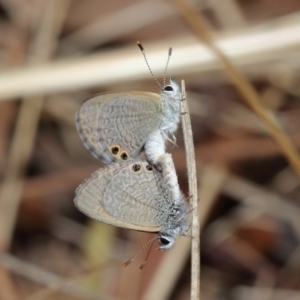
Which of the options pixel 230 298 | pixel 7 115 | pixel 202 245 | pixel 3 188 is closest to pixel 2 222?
pixel 3 188

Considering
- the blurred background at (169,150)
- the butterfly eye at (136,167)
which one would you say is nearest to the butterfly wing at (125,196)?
the butterfly eye at (136,167)

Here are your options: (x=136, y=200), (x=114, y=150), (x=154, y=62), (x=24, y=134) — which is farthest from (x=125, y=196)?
(x=24, y=134)

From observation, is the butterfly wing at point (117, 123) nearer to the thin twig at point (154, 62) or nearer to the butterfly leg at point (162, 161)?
the butterfly leg at point (162, 161)

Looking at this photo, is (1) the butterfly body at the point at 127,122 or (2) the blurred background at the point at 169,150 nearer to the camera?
(1) the butterfly body at the point at 127,122

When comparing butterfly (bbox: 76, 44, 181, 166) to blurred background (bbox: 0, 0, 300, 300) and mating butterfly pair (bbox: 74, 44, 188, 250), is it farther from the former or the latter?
blurred background (bbox: 0, 0, 300, 300)

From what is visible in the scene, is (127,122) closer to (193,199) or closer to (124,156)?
(124,156)

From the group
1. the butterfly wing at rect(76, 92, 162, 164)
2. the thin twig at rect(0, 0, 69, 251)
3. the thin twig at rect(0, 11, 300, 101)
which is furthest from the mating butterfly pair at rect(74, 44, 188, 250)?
the thin twig at rect(0, 0, 69, 251)
